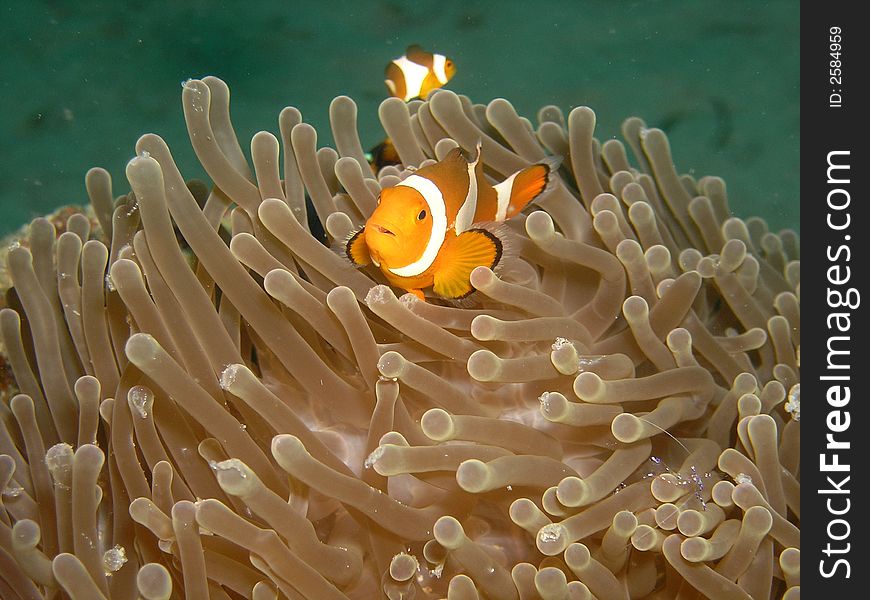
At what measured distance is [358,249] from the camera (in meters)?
1.24

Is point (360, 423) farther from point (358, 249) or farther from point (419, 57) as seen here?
point (419, 57)

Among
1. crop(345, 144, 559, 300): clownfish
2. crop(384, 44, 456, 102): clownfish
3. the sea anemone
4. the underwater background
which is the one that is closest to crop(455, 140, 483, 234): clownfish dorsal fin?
crop(345, 144, 559, 300): clownfish

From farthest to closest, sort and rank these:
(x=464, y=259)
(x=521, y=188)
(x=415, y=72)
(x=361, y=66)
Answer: (x=361, y=66)
(x=415, y=72)
(x=521, y=188)
(x=464, y=259)

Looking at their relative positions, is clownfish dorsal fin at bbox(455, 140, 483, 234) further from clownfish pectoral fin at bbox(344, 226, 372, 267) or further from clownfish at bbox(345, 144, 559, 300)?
clownfish pectoral fin at bbox(344, 226, 372, 267)

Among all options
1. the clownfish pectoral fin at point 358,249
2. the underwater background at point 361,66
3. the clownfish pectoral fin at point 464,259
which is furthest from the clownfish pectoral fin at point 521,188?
the underwater background at point 361,66

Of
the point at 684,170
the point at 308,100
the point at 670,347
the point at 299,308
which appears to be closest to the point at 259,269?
the point at 299,308

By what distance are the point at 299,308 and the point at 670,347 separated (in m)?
0.69

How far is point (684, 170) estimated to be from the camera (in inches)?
156

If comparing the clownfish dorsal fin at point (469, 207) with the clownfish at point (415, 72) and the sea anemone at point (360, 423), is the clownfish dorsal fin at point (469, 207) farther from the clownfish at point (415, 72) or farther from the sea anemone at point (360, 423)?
the clownfish at point (415, 72)

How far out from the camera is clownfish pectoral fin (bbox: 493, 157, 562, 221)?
53.6 inches

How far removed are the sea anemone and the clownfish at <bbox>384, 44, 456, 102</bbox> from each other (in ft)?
3.72

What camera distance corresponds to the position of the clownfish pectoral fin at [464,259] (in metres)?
1.20

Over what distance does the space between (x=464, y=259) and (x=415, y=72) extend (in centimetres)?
156

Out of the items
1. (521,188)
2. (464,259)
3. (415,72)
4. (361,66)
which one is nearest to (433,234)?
(464,259)
